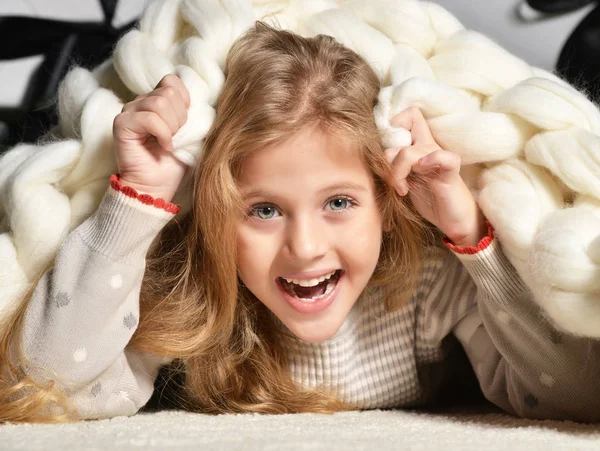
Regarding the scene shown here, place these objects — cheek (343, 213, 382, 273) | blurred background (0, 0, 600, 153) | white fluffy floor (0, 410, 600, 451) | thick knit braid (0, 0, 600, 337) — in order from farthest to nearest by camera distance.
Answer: blurred background (0, 0, 600, 153) < cheek (343, 213, 382, 273) < thick knit braid (0, 0, 600, 337) < white fluffy floor (0, 410, 600, 451)

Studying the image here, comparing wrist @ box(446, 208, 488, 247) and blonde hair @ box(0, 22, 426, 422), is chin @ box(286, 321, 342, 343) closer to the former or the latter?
blonde hair @ box(0, 22, 426, 422)

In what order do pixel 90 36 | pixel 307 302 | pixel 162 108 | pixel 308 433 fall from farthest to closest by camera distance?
pixel 90 36 → pixel 307 302 → pixel 162 108 → pixel 308 433

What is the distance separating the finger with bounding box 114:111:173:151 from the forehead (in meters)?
0.11

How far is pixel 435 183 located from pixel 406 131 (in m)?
0.08

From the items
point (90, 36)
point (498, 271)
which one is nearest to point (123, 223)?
point (498, 271)

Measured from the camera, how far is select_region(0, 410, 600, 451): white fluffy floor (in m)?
0.84

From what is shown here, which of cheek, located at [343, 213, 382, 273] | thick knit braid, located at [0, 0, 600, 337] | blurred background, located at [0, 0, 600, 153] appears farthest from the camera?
blurred background, located at [0, 0, 600, 153]

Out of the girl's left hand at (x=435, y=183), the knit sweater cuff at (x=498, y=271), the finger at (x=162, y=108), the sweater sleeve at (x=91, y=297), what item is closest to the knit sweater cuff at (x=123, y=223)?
the sweater sleeve at (x=91, y=297)

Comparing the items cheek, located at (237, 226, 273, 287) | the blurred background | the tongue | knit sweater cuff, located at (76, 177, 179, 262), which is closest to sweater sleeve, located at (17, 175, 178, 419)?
knit sweater cuff, located at (76, 177, 179, 262)

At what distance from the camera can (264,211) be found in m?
1.12

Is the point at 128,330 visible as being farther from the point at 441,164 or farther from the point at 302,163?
the point at 441,164

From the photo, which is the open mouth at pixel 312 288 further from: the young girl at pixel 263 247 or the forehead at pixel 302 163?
the forehead at pixel 302 163

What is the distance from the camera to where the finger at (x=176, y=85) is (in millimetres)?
1097

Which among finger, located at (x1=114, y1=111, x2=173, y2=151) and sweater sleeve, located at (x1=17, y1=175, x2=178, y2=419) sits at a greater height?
finger, located at (x1=114, y1=111, x2=173, y2=151)
